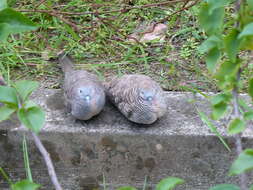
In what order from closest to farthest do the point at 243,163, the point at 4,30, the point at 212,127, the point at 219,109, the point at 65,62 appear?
1. the point at 243,163
2. the point at 4,30
3. the point at 219,109
4. the point at 212,127
5. the point at 65,62

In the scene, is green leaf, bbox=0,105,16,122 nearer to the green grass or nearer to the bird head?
the bird head

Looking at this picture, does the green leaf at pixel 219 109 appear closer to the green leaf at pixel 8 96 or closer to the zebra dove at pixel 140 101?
the green leaf at pixel 8 96

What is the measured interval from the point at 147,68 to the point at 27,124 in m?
1.70

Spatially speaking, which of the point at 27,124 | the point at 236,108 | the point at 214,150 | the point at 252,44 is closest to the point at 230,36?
the point at 252,44

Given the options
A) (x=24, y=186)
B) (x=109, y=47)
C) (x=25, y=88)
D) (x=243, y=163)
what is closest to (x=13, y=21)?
(x=25, y=88)

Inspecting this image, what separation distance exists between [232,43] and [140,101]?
1.09 m

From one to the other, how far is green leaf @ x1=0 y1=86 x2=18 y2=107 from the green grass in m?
1.53

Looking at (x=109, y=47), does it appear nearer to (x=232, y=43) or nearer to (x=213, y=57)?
(x=213, y=57)

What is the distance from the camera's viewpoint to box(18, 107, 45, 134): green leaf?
1.11 metres

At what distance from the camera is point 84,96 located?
2176 mm

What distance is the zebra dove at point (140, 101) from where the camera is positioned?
2.15 metres

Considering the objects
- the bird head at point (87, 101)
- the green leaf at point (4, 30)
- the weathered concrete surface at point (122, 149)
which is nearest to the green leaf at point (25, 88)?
the green leaf at point (4, 30)

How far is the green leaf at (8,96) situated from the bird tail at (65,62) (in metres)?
1.49

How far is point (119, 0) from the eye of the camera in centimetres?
328
